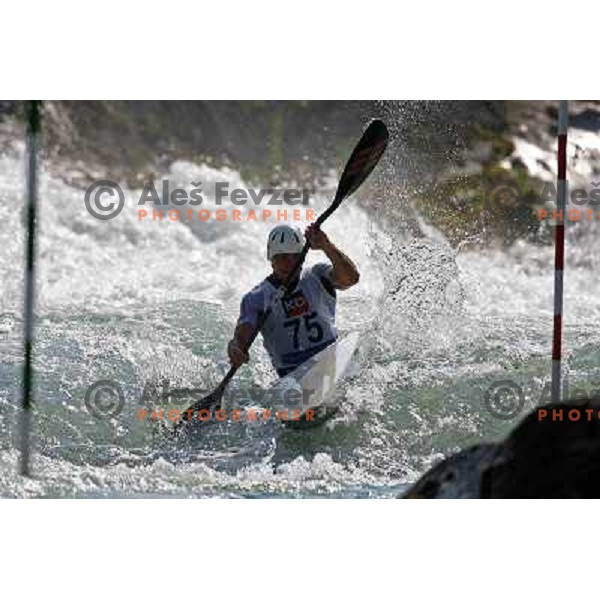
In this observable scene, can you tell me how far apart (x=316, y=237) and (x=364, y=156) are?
0.87 ft

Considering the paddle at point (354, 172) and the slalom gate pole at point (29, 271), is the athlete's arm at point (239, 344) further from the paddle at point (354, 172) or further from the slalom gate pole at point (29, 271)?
the slalom gate pole at point (29, 271)

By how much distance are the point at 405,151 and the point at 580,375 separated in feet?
2.67

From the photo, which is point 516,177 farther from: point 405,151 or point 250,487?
point 250,487

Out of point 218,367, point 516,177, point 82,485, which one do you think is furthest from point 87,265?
point 516,177

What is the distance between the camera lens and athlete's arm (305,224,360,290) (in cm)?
379

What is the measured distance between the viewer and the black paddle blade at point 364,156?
3807 millimetres

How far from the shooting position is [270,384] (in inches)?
154

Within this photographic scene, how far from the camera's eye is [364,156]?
151 inches
